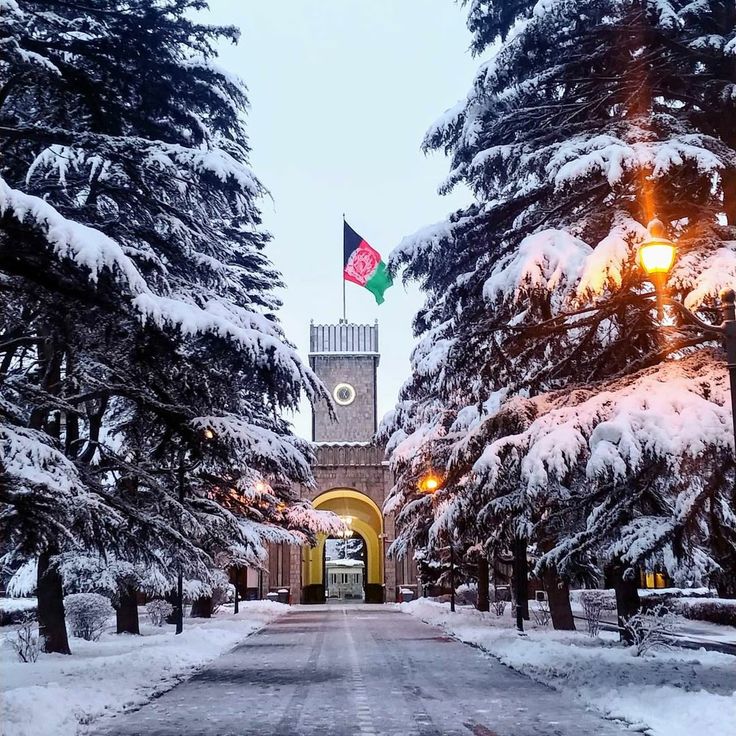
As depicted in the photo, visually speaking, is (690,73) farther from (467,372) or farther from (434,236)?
(467,372)

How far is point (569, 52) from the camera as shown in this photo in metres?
12.9

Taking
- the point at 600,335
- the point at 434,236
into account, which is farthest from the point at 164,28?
the point at 600,335

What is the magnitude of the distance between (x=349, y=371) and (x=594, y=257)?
164 ft

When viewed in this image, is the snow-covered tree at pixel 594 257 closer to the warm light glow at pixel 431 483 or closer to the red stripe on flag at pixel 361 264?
the warm light glow at pixel 431 483

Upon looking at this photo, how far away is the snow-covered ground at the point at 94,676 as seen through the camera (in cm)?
916

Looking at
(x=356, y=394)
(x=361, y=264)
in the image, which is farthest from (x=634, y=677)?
(x=356, y=394)

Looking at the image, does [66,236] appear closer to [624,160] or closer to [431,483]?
[624,160]

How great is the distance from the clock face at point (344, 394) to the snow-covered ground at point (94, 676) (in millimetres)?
35533

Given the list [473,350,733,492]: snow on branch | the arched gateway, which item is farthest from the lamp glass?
the arched gateway

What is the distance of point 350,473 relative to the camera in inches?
2044

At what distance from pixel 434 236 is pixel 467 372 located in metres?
2.07

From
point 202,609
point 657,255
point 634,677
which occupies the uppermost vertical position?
point 657,255

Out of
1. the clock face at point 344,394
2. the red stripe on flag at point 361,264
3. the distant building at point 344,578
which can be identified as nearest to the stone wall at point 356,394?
the clock face at point 344,394

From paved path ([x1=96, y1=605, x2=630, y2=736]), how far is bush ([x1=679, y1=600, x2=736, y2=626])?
34.7 feet
